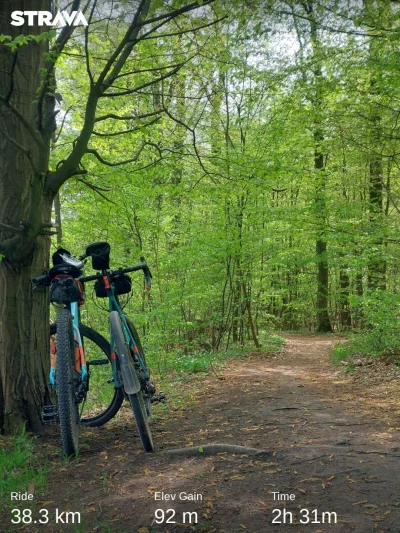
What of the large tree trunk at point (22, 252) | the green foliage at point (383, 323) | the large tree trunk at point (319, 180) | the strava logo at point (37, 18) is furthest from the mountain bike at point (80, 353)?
the green foliage at point (383, 323)

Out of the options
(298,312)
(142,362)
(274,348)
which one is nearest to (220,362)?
(274,348)

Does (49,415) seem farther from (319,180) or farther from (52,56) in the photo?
(319,180)

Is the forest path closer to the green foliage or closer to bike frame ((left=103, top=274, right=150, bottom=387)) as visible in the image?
bike frame ((left=103, top=274, right=150, bottom=387))

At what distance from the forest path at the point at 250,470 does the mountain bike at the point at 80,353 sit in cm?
28

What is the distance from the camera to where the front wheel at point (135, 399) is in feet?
11.0

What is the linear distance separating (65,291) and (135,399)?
41.1 inches

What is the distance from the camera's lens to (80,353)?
3.62m

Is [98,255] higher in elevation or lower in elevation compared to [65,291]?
higher

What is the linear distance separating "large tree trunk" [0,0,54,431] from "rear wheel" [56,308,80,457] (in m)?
0.66

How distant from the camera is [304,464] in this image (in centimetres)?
302

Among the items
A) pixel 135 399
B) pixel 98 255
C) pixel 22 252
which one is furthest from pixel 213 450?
pixel 22 252

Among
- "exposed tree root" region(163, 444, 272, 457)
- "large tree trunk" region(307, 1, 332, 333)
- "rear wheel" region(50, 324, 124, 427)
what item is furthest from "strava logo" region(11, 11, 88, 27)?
"exposed tree root" region(163, 444, 272, 457)

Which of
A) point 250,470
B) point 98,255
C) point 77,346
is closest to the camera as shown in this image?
point 250,470

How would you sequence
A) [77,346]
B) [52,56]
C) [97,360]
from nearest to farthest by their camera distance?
[52,56]
[77,346]
[97,360]
